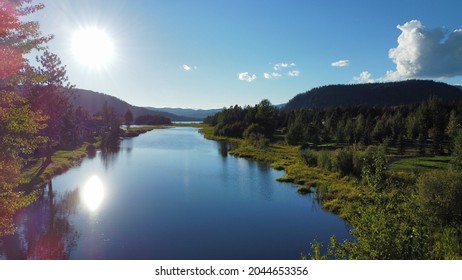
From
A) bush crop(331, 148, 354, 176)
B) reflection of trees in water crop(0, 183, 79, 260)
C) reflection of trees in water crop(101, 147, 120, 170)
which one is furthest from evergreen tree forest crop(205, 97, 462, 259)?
reflection of trees in water crop(101, 147, 120, 170)

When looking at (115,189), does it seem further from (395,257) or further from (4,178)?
(395,257)

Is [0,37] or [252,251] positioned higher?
[0,37]

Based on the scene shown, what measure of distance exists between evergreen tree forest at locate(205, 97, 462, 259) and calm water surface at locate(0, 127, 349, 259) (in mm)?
3865

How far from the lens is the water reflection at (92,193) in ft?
133

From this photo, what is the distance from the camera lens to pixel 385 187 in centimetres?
1856

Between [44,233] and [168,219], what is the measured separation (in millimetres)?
11154

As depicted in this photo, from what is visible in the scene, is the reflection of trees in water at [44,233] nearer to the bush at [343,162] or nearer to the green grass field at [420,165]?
the bush at [343,162]

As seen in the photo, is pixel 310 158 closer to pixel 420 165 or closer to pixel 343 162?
pixel 343 162

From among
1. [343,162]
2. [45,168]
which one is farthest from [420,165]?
[45,168]

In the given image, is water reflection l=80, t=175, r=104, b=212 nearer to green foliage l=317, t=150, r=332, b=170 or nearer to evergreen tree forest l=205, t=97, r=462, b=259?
evergreen tree forest l=205, t=97, r=462, b=259

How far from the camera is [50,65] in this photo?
55.5m

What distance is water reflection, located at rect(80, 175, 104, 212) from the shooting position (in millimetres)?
40594
